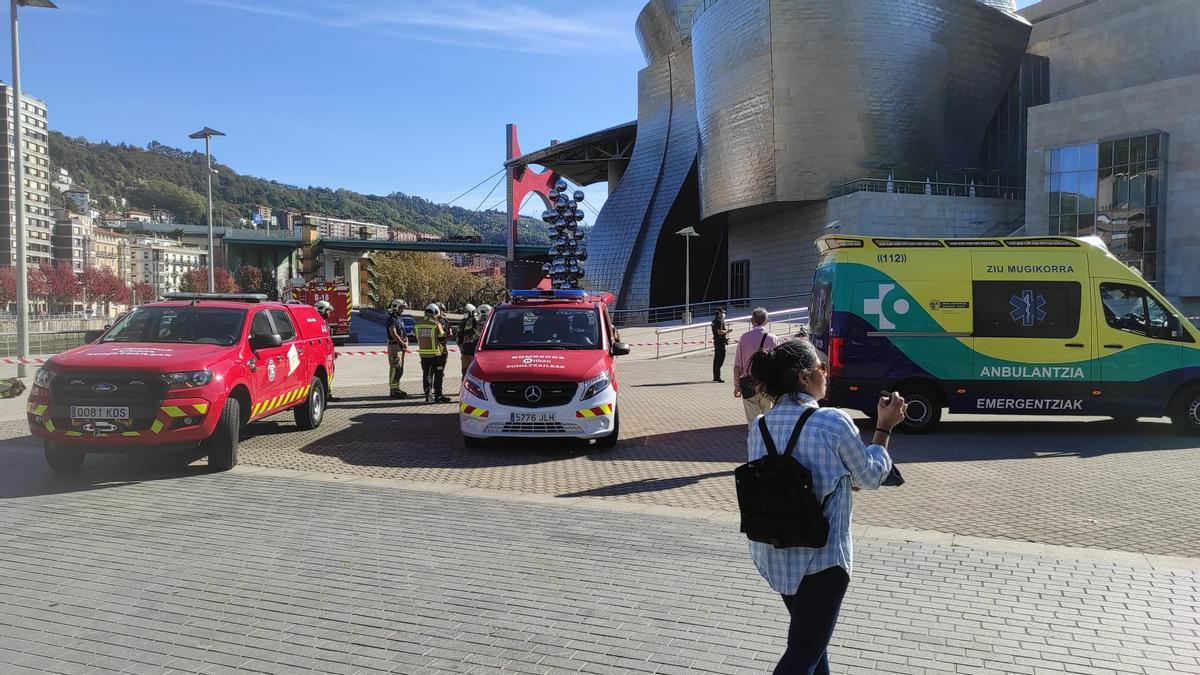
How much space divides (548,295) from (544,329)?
3.28 feet

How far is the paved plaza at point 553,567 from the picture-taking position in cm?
399

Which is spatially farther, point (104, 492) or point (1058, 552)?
point (104, 492)

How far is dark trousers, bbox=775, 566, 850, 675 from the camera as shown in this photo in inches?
110

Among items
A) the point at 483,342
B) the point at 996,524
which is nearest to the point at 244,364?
the point at 483,342

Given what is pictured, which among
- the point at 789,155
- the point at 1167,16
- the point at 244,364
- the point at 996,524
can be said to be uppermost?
the point at 1167,16

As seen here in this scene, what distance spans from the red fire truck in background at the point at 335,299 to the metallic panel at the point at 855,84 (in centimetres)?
2357

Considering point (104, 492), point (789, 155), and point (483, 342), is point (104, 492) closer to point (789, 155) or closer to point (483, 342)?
point (483, 342)

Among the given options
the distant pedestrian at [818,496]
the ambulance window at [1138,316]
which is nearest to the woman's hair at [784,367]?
the distant pedestrian at [818,496]

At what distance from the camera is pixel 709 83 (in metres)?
50.0

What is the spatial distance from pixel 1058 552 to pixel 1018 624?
1.66 meters

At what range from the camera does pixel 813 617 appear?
279 cm

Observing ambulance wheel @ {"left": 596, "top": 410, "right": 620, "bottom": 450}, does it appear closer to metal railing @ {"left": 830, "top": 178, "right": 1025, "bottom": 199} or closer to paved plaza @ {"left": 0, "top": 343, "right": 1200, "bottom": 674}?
paved plaza @ {"left": 0, "top": 343, "right": 1200, "bottom": 674}

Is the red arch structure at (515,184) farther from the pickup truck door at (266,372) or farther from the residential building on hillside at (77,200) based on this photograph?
the residential building on hillside at (77,200)

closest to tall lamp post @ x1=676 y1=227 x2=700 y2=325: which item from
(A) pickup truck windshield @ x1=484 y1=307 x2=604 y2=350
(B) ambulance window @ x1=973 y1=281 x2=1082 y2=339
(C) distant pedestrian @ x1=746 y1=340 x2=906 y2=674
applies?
(B) ambulance window @ x1=973 y1=281 x2=1082 y2=339
